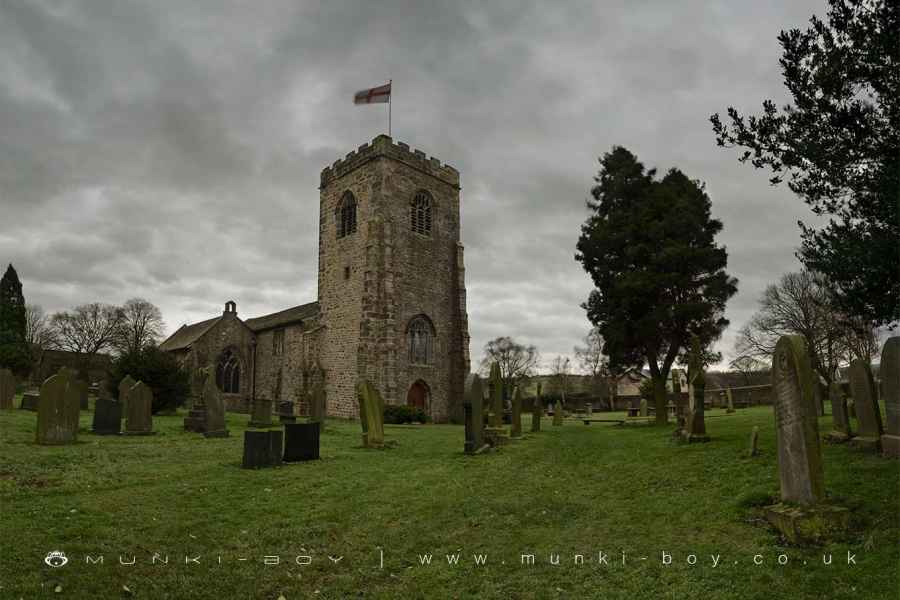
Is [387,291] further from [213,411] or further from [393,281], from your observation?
[213,411]

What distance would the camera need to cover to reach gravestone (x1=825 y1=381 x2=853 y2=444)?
945cm

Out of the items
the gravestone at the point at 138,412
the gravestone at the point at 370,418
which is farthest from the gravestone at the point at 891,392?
the gravestone at the point at 138,412

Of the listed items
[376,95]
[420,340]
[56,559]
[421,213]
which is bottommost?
[56,559]

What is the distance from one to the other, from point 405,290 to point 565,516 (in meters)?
22.4

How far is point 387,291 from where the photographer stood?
2755cm

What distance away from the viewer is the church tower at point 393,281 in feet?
89.6

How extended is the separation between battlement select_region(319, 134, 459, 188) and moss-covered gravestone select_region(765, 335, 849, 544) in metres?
25.4

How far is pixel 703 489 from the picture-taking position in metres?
7.27

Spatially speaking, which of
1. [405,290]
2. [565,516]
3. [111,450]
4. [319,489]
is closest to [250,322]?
[405,290]

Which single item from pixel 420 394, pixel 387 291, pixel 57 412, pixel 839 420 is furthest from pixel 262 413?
pixel 839 420

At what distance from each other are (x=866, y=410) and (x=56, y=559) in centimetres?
1057

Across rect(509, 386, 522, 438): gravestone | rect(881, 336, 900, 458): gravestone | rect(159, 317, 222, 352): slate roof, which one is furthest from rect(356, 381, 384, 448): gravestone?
rect(159, 317, 222, 352): slate roof

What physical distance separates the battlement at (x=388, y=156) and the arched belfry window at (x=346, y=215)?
1550 millimetres

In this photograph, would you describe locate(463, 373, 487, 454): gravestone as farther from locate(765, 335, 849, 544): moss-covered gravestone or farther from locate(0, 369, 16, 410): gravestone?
locate(0, 369, 16, 410): gravestone
